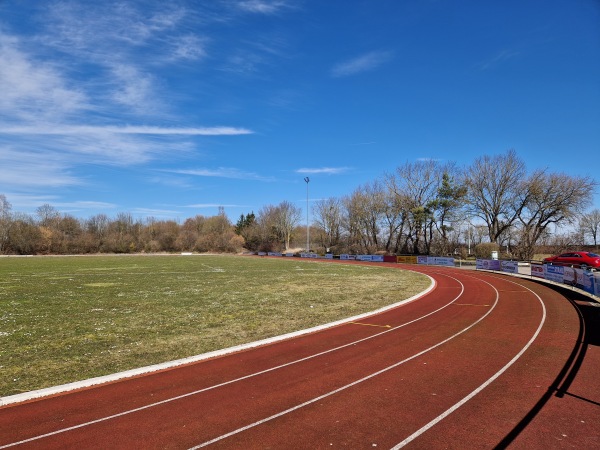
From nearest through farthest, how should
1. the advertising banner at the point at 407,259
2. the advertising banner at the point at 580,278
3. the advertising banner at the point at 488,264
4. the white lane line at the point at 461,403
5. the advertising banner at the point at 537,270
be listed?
the white lane line at the point at 461,403
the advertising banner at the point at 580,278
the advertising banner at the point at 537,270
the advertising banner at the point at 488,264
the advertising banner at the point at 407,259

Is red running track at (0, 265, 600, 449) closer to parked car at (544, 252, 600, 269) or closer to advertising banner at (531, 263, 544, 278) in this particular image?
advertising banner at (531, 263, 544, 278)

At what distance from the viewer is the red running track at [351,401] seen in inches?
222

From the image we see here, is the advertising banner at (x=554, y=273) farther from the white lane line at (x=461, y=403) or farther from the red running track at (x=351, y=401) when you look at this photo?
the white lane line at (x=461, y=403)

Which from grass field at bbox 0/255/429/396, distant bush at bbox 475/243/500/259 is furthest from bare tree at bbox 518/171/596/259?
grass field at bbox 0/255/429/396

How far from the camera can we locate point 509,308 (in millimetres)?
16484

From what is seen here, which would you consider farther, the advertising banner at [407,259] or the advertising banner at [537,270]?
the advertising banner at [407,259]

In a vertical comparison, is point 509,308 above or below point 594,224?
below

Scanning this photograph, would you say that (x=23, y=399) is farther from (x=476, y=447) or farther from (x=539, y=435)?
(x=539, y=435)

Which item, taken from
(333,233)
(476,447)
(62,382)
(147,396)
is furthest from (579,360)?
(333,233)

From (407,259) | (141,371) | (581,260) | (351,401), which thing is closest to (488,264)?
(581,260)

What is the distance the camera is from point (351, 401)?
691 cm

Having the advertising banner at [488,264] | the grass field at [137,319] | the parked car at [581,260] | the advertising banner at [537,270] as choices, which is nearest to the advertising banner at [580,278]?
the advertising banner at [537,270]

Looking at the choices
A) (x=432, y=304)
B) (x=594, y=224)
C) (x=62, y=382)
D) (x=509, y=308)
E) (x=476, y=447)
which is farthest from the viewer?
(x=594, y=224)

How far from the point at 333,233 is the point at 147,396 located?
8619 cm
